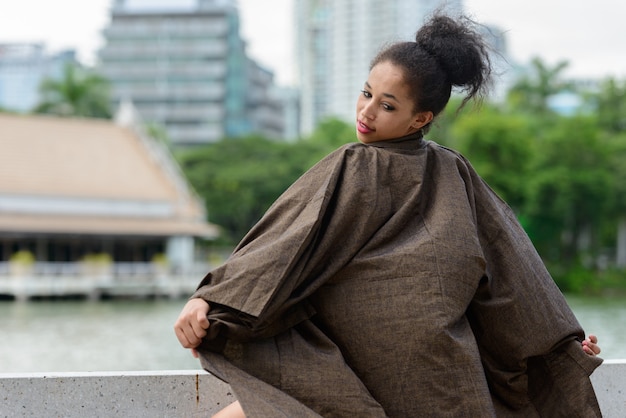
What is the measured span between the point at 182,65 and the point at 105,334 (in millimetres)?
48042

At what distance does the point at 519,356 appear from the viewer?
1957 mm

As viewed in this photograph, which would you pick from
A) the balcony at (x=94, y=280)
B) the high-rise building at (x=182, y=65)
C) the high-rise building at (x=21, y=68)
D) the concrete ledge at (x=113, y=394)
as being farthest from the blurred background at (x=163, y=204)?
the high-rise building at (x=21, y=68)

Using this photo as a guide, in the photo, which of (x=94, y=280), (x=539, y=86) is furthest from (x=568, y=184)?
(x=94, y=280)

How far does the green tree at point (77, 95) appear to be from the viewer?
99.9ft

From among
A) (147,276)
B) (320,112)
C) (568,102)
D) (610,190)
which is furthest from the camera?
(320,112)

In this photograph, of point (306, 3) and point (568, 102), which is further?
point (306, 3)

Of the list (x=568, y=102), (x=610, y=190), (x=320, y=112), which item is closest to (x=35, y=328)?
(x=610, y=190)

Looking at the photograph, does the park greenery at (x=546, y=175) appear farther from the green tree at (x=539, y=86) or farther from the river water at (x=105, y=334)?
the river water at (x=105, y=334)

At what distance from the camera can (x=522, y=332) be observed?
1.94 meters

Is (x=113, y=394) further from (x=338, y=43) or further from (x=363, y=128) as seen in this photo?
(x=338, y=43)

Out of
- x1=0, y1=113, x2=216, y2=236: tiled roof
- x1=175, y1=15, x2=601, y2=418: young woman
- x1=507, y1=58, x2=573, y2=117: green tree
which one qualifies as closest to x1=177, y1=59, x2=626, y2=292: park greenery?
x1=507, y1=58, x2=573, y2=117: green tree

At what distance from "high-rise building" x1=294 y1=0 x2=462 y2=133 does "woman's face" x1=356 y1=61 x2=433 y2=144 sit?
205 feet

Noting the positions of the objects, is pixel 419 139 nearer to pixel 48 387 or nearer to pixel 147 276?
pixel 48 387

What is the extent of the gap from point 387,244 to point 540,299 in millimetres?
337
